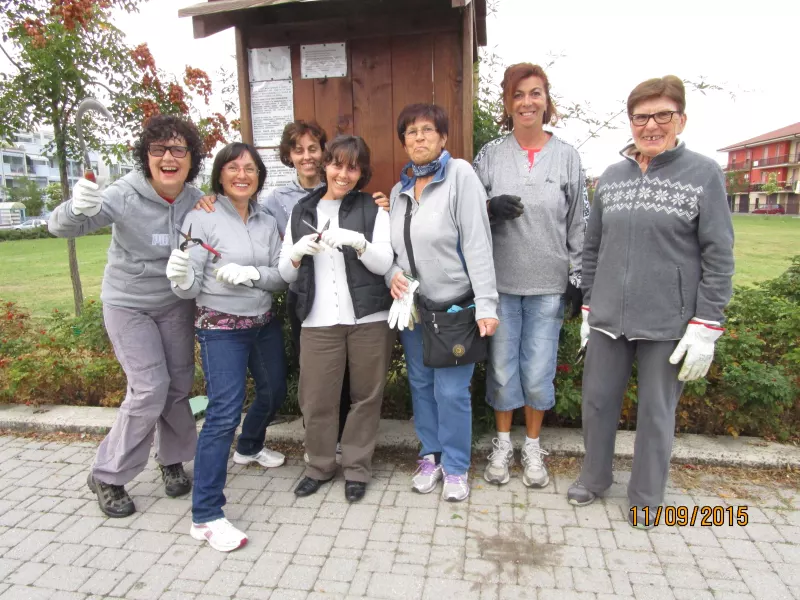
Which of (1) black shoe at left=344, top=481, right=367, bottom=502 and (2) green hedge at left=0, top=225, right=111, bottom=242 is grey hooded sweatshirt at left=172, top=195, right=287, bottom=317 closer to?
(1) black shoe at left=344, top=481, right=367, bottom=502

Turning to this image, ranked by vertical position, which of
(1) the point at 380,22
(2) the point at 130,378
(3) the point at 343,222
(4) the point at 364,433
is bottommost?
(4) the point at 364,433

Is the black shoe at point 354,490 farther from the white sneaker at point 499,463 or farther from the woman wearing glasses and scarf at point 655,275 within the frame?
the woman wearing glasses and scarf at point 655,275

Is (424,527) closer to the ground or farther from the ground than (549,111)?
closer to the ground

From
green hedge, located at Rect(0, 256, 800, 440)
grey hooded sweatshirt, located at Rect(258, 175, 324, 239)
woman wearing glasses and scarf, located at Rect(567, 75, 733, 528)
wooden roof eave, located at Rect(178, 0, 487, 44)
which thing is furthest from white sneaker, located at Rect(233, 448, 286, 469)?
wooden roof eave, located at Rect(178, 0, 487, 44)

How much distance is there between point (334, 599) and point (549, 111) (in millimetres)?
2659

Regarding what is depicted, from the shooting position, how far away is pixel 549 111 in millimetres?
3096

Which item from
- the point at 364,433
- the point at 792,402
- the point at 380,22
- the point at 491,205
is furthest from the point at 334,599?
the point at 380,22

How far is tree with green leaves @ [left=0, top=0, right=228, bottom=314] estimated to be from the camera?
5191 millimetres

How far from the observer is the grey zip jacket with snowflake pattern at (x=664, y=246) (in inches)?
98.6

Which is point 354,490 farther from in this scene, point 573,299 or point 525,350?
point 573,299

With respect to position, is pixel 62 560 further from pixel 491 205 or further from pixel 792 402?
pixel 792 402

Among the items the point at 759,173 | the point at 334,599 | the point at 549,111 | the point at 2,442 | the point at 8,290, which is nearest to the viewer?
the point at 334,599

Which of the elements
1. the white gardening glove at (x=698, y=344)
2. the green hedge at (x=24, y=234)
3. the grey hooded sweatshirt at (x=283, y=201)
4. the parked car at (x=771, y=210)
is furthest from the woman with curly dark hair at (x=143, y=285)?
the parked car at (x=771, y=210)

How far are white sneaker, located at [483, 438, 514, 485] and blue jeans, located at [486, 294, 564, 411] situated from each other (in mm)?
264
